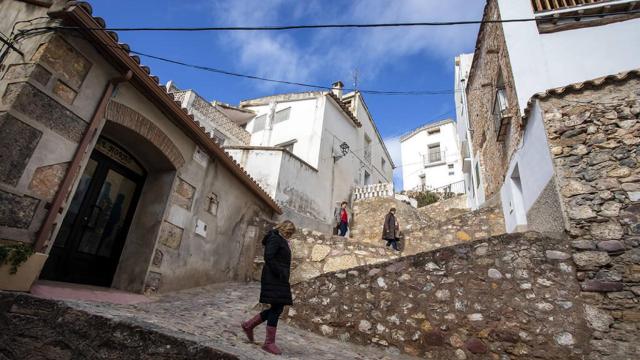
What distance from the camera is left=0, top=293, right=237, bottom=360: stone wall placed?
229 cm

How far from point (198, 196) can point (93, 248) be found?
1800 mm

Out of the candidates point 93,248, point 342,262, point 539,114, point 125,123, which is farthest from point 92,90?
point 539,114

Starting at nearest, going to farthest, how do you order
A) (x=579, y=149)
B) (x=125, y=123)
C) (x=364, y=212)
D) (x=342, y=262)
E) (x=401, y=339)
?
(x=401, y=339) < (x=579, y=149) < (x=125, y=123) < (x=342, y=262) < (x=364, y=212)

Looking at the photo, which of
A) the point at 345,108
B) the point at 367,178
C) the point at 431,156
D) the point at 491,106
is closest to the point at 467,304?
the point at 491,106

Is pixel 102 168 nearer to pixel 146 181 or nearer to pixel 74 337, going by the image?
pixel 146 181

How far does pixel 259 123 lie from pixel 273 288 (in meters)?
15.0

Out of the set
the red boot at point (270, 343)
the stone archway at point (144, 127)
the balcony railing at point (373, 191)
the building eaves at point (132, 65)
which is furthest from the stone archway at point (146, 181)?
the balcony railing at point (373, 191)

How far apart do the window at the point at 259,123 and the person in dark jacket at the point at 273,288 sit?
14.2m

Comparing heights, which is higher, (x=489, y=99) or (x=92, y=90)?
(x=489, y=99)

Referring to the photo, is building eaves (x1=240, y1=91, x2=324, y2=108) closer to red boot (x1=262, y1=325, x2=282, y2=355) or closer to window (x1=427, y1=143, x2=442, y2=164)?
red boot (x1=262, y1=325, x2=282, y2=355)

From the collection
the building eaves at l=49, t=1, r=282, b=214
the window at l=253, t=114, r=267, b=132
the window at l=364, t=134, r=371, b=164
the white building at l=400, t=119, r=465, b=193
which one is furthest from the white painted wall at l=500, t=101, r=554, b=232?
the white building at l=400, t=119, r=465, b=193

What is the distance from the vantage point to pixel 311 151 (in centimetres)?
1452

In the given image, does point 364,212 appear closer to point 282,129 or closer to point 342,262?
point 282,129

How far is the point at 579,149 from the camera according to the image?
14.1 feet
